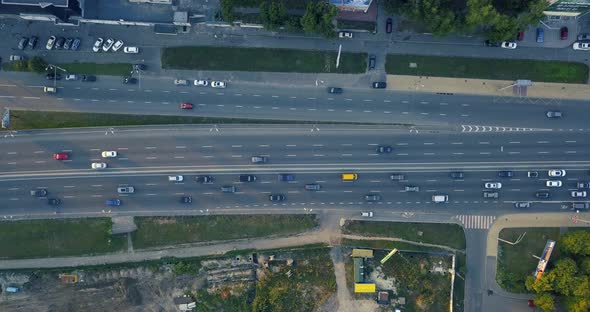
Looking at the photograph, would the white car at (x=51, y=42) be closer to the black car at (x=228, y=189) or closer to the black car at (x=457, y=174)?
the black car at (x=228, y=189)

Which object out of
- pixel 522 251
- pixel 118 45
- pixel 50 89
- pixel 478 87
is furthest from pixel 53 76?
pixel 522 251

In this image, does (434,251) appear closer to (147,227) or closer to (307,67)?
(307,67)

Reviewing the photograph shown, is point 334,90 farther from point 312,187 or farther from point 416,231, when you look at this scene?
point 416,231

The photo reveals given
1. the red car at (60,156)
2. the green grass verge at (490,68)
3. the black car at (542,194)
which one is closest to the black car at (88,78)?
the red car at (60,156)

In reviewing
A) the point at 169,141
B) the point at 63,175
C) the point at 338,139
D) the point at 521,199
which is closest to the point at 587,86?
the point at 521,199

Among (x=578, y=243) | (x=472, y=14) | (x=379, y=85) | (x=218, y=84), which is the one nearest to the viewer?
(x=472, y=14)

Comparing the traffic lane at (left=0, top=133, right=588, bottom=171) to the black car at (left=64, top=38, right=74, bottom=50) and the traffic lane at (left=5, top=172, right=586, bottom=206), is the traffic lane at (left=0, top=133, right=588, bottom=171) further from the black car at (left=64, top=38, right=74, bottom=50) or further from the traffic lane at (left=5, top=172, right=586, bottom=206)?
the black car at (left=64, top=38, right=74, bottom=50)

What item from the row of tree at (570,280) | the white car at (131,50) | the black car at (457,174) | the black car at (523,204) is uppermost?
the white car at (131,50)
